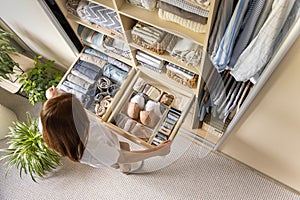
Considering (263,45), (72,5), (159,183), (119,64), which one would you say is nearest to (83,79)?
(119,64)

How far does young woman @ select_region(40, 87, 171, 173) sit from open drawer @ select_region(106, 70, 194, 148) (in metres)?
0.09

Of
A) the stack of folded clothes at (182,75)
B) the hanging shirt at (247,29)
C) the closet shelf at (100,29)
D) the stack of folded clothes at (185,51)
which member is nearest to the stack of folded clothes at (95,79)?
the closet shelf at (100,29)

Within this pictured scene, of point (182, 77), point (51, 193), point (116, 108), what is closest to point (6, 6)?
point (116, 108)

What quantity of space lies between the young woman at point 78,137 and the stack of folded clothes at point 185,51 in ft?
1.38

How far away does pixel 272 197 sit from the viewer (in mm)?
1773

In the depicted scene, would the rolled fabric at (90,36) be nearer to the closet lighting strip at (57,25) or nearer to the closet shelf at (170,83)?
the closet lighting strip at (57,25)

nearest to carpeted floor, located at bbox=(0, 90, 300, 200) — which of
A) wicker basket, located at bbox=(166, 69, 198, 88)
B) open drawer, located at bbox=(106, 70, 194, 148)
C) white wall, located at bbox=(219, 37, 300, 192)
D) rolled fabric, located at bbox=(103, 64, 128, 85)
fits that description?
white wall, located at bbox=(219, 37, 300, 192)

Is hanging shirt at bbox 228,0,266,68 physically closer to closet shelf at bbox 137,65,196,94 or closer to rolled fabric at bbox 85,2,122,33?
closet shelf at bbox 137,65,196,94

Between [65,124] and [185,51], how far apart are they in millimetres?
642

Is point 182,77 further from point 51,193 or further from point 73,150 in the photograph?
point 51,193

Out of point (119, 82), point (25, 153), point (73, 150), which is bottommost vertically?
point (25, 153)

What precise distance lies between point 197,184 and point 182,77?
80 centimetres

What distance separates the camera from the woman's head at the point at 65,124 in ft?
3.37

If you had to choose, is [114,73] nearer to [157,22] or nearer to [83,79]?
[83,79]
